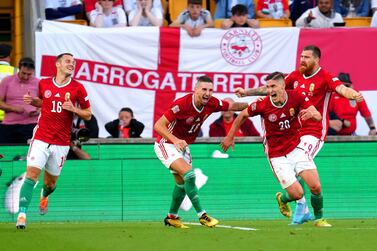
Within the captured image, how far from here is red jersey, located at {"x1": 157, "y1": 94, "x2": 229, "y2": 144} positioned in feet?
49.7

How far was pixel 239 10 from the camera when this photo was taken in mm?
20484

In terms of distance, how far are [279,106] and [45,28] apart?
6.55 metres

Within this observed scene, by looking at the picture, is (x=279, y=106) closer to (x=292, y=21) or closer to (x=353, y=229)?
(x=353, y=229)

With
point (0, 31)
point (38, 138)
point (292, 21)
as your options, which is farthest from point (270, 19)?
point (38, 138)

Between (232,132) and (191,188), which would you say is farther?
(232,132)

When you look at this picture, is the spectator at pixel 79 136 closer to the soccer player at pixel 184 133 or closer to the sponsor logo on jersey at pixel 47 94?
the sponsor logo on jersey at pixel 47 94

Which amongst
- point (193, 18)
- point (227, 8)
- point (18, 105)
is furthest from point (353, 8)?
point (18, 105)

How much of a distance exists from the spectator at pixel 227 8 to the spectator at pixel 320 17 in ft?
3.11

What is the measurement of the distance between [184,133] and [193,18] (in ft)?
18.6

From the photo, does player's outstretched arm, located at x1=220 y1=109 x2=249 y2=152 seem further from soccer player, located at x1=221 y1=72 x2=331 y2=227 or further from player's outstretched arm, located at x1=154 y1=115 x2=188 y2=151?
player's outstretched arm, located at x1=154 y1=115 x2=188 y2=151

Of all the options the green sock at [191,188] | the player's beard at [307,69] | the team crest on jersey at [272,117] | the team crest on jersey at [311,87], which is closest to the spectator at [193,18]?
the player's beard at [307,69]

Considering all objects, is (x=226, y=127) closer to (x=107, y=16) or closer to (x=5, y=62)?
(x=107, y=16)

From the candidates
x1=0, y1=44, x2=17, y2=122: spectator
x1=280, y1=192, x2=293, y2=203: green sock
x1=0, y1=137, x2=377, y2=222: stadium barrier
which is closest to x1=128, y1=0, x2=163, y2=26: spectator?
x1=0, y1=137, x2=377, y2=222: stadium barrier

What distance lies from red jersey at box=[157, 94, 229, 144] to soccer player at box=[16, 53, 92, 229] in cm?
117
